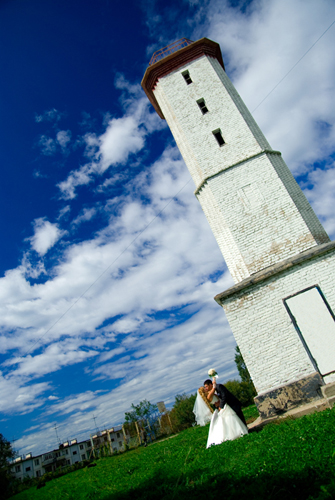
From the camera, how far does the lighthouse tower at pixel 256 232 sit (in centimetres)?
799

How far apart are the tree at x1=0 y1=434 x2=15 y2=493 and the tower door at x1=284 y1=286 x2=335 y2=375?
31848 millimetres

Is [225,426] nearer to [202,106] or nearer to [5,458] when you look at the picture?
[202,106]

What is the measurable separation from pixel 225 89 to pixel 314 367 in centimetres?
1247

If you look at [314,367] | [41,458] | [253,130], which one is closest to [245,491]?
[314,367]

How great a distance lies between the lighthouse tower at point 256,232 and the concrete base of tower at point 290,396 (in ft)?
0.08

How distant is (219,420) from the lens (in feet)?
21.4

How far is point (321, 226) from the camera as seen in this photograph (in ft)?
33.5

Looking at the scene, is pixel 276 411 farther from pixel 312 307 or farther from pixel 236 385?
pixel 236 385

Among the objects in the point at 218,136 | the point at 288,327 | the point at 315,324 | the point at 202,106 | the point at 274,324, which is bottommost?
the point at 315,324

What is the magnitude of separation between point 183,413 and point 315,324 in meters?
20.4

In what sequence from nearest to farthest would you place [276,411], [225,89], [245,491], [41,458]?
[245,491] < [276,411] < [225,89] < [41,458]

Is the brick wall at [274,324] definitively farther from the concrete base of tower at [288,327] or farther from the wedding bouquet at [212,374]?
the wedding bouquet at [212,374]

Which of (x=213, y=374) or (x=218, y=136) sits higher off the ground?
(x=218, y=136)

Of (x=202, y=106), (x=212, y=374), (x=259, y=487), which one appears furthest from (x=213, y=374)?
(x=202, y=106)
